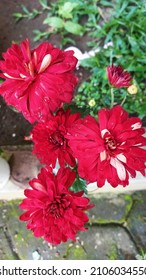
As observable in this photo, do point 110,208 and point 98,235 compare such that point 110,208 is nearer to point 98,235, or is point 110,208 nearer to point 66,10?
point 98,235

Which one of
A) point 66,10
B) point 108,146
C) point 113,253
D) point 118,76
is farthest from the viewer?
point 66,10

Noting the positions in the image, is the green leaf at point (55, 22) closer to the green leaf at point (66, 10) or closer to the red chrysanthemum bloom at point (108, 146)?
the green leaf at point (66, 10)

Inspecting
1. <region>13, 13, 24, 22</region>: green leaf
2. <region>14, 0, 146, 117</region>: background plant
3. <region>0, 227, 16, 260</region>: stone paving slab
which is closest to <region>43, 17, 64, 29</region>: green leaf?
<region>14, 0, 146, 117</region>: background plant

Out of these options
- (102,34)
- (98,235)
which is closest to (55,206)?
(98,235)

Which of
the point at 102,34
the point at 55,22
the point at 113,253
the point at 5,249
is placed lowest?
the point at 113,253
